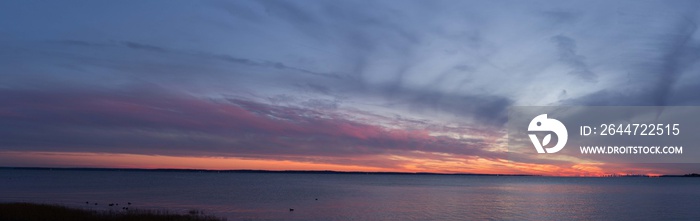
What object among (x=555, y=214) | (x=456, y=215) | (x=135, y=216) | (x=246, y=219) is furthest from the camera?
(x=555, y=214)

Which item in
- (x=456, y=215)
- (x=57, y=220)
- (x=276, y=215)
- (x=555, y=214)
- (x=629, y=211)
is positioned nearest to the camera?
(x=57, y=220)

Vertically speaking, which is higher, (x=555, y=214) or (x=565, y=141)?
(x=565, y=141)

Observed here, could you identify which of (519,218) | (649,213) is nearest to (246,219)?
(519,218)

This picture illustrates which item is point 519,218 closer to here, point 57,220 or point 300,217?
point 300,217

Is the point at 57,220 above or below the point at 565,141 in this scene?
below

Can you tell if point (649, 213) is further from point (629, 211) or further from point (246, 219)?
point (246, 219)

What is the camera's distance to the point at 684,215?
64.7 meters

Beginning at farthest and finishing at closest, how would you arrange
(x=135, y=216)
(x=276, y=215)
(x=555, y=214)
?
1. (x=555, y=214)
2. (x=276, y=215)
3. (x=135, y=216)

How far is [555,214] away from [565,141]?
9.87m

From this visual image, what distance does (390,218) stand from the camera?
190ft

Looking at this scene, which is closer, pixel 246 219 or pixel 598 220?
pixel 246 219

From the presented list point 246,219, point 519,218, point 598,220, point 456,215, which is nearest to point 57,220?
point 246,219

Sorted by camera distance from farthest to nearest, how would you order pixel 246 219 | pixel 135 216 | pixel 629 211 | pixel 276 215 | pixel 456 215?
pixel 629 211, pixel 456 215, pixel 276 215, pixel 246 219, pixel 135 216

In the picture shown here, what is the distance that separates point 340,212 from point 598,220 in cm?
3060
